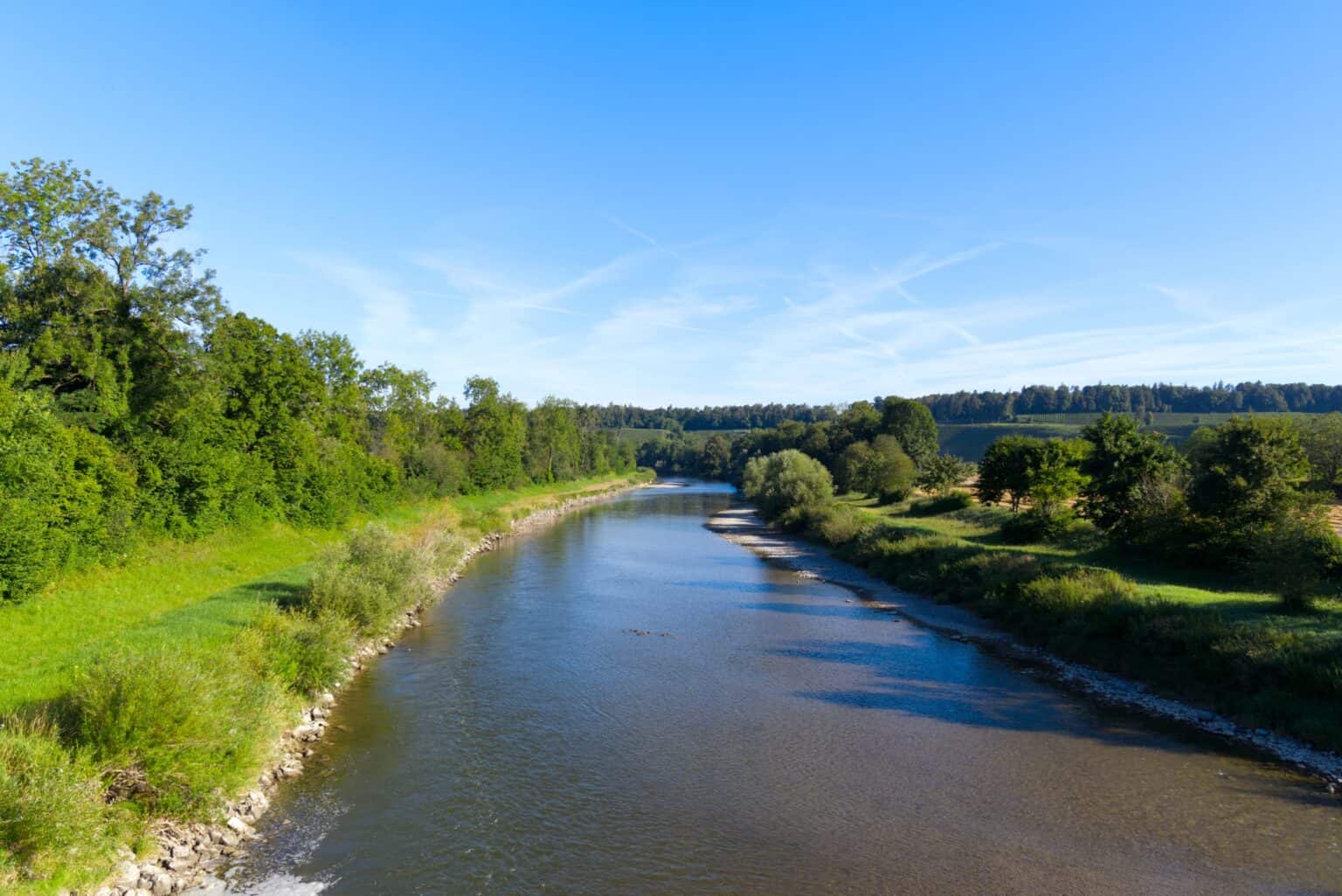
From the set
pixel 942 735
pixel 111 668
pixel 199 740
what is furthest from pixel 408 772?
pixel 942 735

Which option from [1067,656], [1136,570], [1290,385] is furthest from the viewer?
[1290,385]

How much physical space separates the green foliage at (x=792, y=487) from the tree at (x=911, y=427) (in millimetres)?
22520

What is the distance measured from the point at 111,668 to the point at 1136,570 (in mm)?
32170

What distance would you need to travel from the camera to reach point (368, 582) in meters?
23.3

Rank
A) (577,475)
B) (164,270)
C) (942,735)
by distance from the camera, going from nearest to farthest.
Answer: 1. (942,735)
2. (164,270)
3. (577,475)

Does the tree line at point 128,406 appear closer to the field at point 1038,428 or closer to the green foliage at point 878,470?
the green foliage at point 878,470

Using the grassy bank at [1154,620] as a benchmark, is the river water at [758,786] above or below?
below

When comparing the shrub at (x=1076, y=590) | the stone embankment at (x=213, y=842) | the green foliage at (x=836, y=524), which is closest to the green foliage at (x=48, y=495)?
the stone embankment at (x=213, y=842)

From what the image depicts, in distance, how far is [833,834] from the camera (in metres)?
12.4

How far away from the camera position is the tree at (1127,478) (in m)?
30.0

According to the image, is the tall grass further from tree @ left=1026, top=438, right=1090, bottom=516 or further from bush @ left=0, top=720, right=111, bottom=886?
tree @ left=1026, top=438, right=1090, bottom=516

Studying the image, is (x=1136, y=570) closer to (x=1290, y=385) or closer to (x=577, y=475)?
(x=577, y=475)

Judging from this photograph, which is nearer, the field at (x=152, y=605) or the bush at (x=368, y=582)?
the field at (x=152, y=605)

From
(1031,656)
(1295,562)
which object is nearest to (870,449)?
(1031,656)
